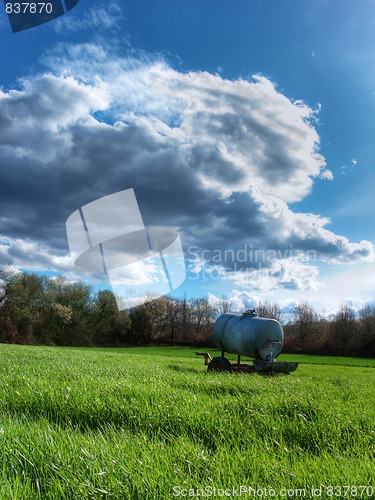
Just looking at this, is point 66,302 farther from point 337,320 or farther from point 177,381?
point 177,381

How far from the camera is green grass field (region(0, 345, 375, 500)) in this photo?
131 inches

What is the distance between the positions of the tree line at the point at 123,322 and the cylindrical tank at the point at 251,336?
53.4 metres

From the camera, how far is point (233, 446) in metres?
5.01

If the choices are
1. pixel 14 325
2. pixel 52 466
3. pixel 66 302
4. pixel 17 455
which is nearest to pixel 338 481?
pixel 52 466

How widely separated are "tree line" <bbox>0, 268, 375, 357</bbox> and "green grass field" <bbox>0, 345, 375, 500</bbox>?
205 ft

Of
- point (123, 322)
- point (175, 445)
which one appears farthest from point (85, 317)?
point (175, 445)

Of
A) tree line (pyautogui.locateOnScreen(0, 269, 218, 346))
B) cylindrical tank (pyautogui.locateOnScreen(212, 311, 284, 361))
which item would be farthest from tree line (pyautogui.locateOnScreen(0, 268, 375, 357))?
cylindrical tank (pyautogui.locateOnScreen(212, 311, 284, 361))

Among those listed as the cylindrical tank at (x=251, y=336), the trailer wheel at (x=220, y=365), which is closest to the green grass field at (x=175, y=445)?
the trailer wheel at (x=220, y=365)

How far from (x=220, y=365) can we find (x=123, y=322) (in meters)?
67.6

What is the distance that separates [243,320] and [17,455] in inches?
577

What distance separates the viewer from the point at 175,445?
15.1 feet

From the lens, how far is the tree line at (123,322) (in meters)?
70.1

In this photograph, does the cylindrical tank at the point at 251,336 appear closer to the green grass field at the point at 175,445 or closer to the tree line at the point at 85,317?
the green grass field at the point at 175,445

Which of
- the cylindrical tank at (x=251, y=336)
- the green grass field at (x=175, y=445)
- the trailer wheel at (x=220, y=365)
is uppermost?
the cylindrical tank at (x=251, y=336)
